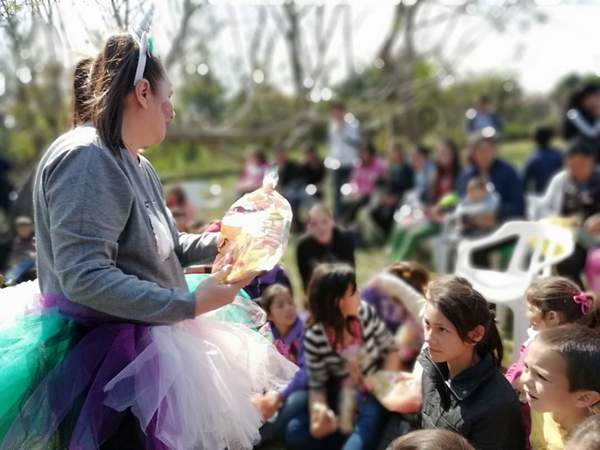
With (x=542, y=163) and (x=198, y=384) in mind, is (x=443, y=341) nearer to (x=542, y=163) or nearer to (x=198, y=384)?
(x=198, y=384)

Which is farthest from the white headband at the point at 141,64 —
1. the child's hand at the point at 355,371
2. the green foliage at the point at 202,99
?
the green foliage at the point at 202,99

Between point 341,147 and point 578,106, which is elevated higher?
point 578,106

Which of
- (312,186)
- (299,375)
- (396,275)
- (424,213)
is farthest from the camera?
(312,186)

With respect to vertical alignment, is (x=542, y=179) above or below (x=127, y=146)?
below

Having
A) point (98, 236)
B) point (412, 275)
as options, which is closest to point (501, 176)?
point (412, 275)

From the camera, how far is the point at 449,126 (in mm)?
12102

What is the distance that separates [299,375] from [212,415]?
1.45 metres

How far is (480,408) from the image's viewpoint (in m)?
1.76

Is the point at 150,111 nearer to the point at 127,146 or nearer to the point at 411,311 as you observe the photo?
the point at 127,146

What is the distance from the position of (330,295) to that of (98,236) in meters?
1.50

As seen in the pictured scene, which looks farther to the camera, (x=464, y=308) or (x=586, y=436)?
(x=464, y=308)

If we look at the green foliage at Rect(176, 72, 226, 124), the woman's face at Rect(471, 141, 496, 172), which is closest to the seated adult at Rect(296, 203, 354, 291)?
the woman's face at Rect(471, 141, 496, 172)

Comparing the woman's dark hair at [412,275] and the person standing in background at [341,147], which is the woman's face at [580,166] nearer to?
the woman's dark hair at [412,275]

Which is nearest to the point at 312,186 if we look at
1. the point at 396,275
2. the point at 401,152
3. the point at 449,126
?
the point at 401,152
